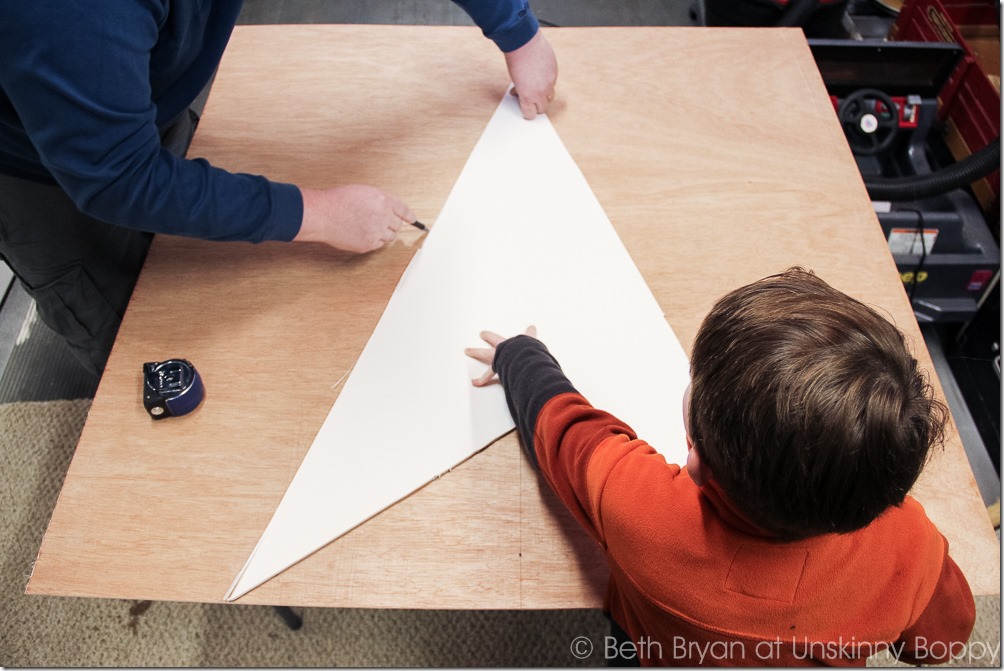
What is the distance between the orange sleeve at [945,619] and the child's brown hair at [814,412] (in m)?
0.21

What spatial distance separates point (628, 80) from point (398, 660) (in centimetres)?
114

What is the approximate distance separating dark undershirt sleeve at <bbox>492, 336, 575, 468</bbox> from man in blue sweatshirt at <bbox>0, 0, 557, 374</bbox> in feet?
0.86

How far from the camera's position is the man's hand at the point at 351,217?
Result: 953 millimetres

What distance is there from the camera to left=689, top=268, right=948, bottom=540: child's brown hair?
554 mm

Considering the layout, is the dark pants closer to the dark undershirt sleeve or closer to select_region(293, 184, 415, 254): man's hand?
select_region(293, 184, 415, 254): man's hand

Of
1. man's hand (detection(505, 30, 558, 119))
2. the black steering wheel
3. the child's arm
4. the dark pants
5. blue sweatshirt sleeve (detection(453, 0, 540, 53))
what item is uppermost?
blue sweatshirt sleeve (detection(453, 0, 540, 53))

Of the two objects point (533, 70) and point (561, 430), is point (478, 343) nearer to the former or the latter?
point (561, 430)

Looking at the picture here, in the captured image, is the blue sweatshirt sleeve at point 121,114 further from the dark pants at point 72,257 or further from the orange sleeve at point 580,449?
the orange sleeve at point 580,449

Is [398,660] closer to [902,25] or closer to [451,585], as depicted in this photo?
[451,585]

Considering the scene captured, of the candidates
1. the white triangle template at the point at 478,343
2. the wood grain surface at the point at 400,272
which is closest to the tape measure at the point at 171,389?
the wood grain surface at the point at 400,272

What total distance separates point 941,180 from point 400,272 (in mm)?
1123

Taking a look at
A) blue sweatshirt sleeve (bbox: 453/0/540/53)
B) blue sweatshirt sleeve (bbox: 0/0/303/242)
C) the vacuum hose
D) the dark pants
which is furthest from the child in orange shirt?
the vacuum hose

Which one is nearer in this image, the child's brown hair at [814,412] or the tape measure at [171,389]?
the child's brown hair at [814,412]

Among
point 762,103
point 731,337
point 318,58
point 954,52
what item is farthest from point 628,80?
point 954,52
